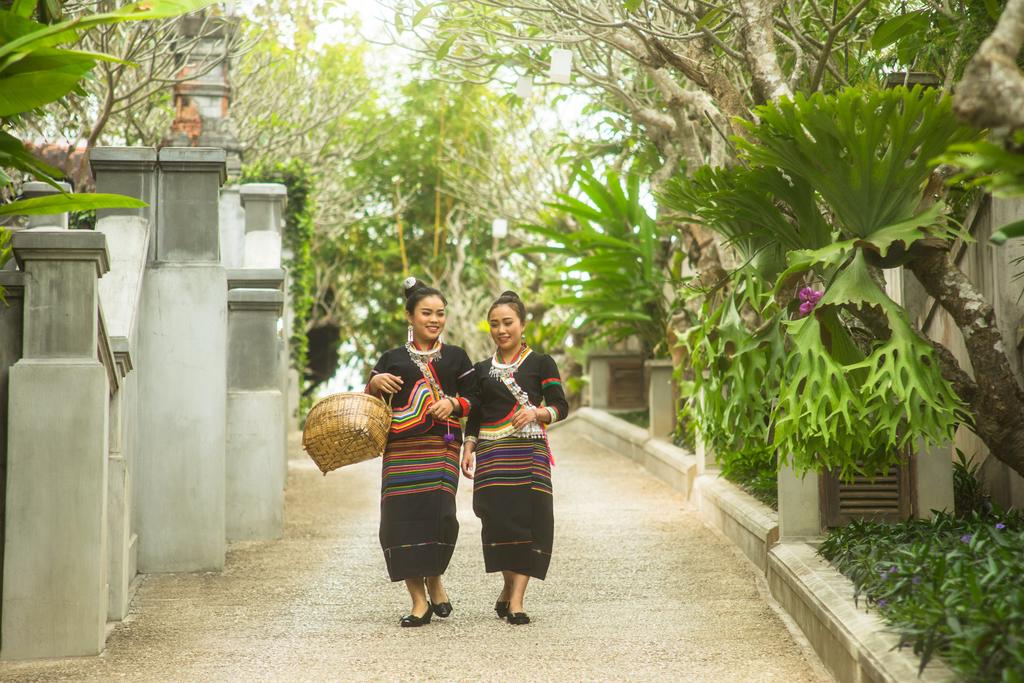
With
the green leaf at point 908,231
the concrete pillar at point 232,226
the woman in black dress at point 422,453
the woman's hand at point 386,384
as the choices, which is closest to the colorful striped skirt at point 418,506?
the woman in black dress at point 422,453

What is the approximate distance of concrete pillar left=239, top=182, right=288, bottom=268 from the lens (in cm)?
1075

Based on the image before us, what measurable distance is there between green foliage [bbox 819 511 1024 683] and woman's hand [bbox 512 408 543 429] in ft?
5.39

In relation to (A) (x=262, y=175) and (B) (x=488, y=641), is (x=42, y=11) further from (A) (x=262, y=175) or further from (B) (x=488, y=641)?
(A) (x=262, y=175)

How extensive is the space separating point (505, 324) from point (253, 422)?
3451 mm

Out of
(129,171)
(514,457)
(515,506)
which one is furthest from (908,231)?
(129,171)

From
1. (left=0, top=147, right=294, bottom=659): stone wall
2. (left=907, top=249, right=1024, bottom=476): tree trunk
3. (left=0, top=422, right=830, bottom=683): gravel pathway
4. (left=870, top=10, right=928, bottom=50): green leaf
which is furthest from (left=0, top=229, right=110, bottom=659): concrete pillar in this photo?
(left=870, top=10, right=928, bottom=50): green leaf

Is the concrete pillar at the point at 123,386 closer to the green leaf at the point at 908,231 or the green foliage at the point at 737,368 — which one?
A: the green foliage at the point at 737,368

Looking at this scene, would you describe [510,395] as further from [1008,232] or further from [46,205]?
[1008,232]

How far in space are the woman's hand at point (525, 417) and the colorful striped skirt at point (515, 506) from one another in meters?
0.12

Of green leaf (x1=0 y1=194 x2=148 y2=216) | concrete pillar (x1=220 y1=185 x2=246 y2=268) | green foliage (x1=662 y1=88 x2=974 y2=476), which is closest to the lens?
green leaf (x1=0 y1=194 x2=148 y2=216)

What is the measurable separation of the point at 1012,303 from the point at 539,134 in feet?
46.0

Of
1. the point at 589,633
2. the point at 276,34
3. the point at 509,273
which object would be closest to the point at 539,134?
the point at 276,34

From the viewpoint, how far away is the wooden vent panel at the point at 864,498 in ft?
21.3

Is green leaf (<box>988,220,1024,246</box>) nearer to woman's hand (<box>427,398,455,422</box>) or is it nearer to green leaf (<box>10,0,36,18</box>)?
woman's hand (<box>427,398,455,422</box>)
